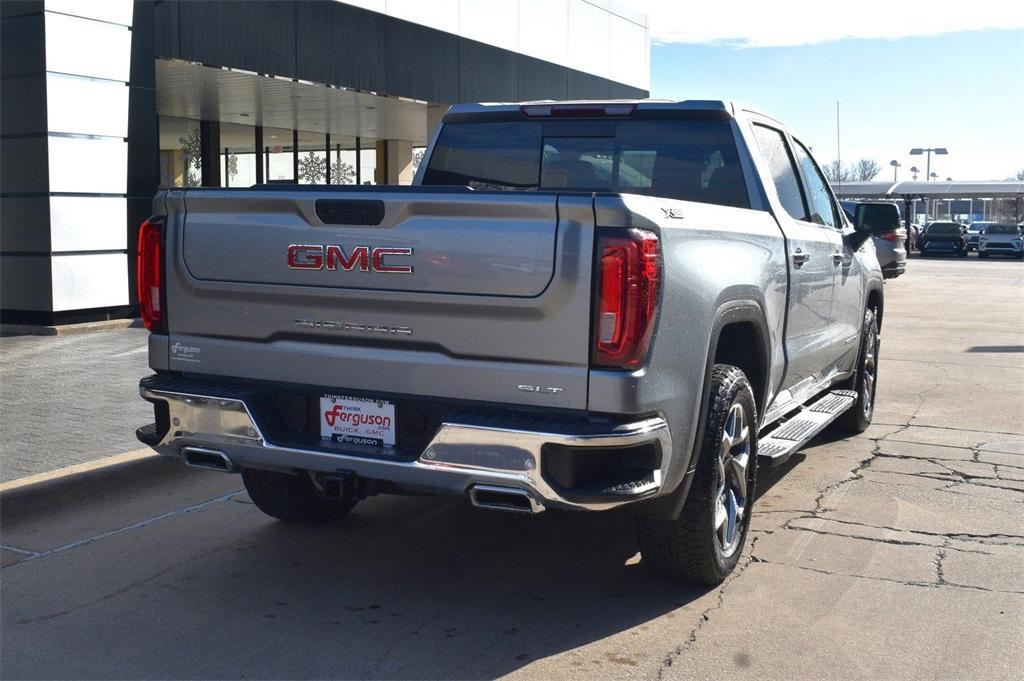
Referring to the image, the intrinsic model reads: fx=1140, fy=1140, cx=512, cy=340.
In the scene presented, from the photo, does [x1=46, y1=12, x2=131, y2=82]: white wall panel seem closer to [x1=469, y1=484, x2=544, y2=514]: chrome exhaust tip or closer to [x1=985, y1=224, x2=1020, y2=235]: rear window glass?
[x1=469, y1=484, x2=544, y2=514]: chrome exhaust tip

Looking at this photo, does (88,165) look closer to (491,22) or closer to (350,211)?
(491,22)

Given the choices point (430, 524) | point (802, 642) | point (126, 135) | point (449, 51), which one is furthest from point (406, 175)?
point (802, 642)

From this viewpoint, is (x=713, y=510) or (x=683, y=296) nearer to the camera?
(x=683, y=296)

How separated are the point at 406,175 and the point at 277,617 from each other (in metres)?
24.2

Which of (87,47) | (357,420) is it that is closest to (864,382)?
(357,420)

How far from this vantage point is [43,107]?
1319 cm

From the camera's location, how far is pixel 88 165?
13.7m

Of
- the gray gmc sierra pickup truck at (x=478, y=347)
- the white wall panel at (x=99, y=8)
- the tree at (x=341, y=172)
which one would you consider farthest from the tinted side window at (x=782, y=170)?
the tree at (x=341, y=172)

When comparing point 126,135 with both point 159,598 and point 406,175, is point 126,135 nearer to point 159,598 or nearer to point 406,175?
point 159,598

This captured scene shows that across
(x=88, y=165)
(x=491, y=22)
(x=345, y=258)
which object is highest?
(x=491, y=22)

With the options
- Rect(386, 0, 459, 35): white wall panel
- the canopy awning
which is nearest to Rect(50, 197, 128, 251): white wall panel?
Rect(386, 0, 459, 35): white wall panel

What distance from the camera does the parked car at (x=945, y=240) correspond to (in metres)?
49.4

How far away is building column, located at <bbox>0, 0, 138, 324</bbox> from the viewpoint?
13.3m

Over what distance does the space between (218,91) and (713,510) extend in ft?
52.6
